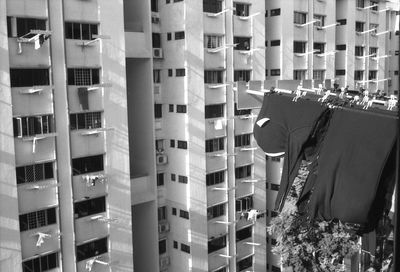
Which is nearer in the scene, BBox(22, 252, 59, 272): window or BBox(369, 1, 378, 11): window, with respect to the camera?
BBox(22, 252, 59, 272): window

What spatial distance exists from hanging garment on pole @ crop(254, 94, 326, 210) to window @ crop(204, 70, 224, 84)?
12.0m

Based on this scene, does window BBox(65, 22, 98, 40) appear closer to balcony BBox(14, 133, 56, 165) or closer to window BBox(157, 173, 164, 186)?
balcony BBox(14, 133, 56, 165)

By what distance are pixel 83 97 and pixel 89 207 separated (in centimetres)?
338

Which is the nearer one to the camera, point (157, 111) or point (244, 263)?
point (157, 111)

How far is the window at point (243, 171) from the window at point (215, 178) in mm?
815

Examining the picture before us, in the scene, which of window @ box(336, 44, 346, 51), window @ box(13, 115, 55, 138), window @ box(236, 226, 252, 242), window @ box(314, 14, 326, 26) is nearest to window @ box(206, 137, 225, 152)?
window @ box(236, 226, 252, 242)

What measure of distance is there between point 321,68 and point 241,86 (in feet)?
55.7

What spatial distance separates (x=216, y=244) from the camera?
1905 cm

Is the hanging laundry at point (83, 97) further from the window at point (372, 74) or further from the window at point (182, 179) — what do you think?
the window at point (372, 74)

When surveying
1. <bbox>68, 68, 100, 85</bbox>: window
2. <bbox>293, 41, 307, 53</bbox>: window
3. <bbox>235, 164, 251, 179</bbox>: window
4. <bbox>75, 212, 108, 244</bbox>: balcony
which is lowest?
<bbox>75, 212, 108, 244</bbox>: balcony

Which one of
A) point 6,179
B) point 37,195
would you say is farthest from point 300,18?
point 6,179

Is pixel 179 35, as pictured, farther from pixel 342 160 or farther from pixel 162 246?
pixel 342 160

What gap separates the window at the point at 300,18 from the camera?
22075mm

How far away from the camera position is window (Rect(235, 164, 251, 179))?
774 inches
